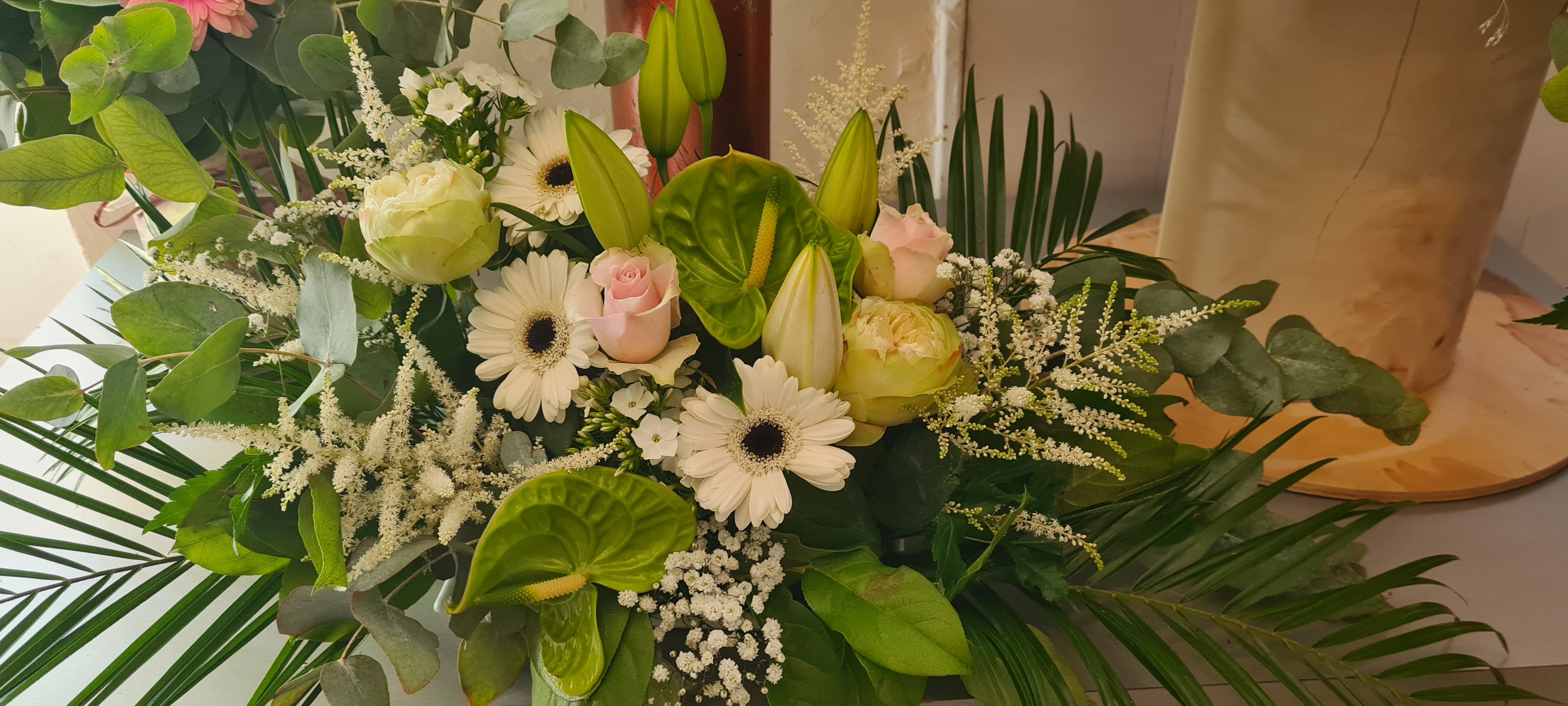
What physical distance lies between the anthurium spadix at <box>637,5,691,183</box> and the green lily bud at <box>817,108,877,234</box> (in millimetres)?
67

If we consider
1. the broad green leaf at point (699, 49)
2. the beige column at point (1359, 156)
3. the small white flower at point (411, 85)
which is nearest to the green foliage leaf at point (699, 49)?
the broad green leaf at point (699, 49)

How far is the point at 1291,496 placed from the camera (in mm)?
557

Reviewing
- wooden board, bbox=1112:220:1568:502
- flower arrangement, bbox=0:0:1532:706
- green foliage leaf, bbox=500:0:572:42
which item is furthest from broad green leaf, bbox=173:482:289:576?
wooden board, bbox=1112:220:1568:502

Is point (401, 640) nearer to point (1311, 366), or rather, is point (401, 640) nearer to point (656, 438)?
point (656, 438)

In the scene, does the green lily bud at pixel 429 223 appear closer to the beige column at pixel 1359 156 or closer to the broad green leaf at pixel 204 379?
the broad green leaf at pixel 204 379

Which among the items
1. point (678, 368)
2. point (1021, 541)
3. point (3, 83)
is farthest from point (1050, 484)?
point (3, 83)

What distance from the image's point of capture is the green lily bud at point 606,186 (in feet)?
1.06

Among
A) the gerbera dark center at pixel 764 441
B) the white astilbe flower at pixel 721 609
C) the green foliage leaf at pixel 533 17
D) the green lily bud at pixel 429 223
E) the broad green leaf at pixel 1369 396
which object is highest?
the green foliage leaf at pixel 533 17

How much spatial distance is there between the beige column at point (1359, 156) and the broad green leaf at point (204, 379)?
54cm

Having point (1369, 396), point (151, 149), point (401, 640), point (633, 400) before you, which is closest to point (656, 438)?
point (633, 400)

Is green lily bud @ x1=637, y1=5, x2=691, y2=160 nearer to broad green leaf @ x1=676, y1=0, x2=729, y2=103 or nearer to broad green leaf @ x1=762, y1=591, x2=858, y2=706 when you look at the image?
broad green leaf @ x1=676, y1=0, x2=729, y2=103

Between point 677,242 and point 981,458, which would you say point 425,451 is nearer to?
point 677,242

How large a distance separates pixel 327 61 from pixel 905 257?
249 mm

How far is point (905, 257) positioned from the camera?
0.36 metres
